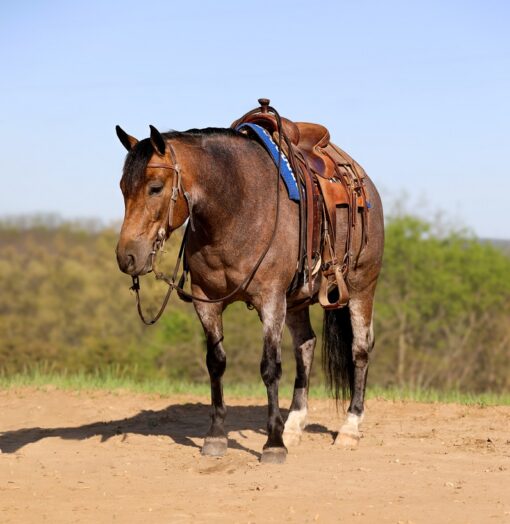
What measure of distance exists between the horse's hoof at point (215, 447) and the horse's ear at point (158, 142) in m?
2.17

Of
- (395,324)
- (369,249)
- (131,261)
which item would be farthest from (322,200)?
(395,324)

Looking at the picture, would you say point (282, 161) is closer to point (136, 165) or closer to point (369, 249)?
point (136, 165)

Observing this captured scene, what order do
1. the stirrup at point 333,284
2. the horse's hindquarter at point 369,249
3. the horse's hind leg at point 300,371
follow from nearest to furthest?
the stirrup at point 333,284 → the horse's hind leg at point 300,371 → the horse's hindquarter at point 369,249

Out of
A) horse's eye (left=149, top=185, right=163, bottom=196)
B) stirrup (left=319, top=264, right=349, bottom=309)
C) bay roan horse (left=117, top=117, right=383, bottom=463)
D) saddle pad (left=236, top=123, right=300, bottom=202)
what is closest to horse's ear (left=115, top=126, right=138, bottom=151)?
bay roan horse (left=117, top=117, right=383, bottom=463)

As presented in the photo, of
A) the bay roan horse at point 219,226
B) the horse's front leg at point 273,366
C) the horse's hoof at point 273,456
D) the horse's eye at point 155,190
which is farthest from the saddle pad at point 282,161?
the horse's hoof at point 273,456

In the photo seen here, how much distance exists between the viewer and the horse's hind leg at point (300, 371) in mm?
7270

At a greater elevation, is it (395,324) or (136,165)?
(136,165)

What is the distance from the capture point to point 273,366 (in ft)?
21.1

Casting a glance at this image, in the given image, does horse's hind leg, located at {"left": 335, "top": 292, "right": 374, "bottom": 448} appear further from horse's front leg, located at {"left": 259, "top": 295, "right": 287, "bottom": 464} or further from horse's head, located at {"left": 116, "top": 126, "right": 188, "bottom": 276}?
horse's head, located at {"left": 116, "top": 126, "right": 188, "bottom": 276}

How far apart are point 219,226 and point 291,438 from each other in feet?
6.54

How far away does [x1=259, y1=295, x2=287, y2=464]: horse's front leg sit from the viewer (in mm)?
6312

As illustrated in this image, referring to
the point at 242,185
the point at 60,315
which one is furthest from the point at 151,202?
the point at 60,315

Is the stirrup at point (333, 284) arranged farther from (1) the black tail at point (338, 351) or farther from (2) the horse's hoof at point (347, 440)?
(2) the horse's hoof at point (347, 440)

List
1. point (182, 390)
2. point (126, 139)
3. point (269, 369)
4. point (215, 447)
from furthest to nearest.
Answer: point (182, 390), point (215, 447), point (269, 369), point (126, 139)
